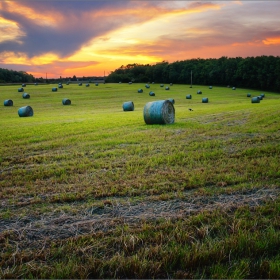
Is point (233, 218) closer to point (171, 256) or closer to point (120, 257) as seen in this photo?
point (171, 256)

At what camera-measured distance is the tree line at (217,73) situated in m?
83.2

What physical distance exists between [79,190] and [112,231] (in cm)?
191

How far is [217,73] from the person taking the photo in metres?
96.2

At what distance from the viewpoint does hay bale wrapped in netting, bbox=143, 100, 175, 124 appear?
16.6 metres

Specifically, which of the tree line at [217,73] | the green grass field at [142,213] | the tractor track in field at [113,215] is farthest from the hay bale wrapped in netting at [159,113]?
the tree line at [217,73]

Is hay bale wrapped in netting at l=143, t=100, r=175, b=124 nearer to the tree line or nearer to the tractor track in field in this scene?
the tractor track in field

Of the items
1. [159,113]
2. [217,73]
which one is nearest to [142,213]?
[159,113]

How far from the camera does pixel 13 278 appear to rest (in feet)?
10.2

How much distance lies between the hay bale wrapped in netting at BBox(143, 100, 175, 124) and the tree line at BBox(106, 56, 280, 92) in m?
71.6

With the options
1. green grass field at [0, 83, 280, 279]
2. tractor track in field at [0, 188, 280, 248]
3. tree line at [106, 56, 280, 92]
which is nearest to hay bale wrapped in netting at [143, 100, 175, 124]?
green grass field at [0, 83, 280, 279]

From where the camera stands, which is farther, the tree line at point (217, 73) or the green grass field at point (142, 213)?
the tree line at point (217, 73)

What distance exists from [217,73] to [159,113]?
8555cm

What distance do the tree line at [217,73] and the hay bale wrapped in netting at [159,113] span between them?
71575 millimetres

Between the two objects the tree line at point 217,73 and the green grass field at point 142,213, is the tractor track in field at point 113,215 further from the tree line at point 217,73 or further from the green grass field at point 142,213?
the tree line at point 217,73
